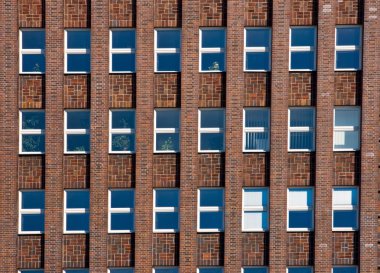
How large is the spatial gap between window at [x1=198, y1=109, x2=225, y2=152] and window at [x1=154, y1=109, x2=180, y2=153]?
0.80 metres

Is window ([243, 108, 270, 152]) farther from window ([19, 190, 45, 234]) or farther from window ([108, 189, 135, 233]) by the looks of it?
window ([19, 190, 45, 234])

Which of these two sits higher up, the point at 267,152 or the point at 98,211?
the point at 267,152

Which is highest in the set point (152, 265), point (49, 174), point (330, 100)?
point (330, 100)

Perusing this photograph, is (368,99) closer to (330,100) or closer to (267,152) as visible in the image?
(330,100)

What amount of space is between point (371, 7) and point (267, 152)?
19.4ft

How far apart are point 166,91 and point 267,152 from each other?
3924 millimetres

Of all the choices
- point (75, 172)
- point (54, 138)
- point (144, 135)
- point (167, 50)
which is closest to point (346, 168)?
point (144, 135)

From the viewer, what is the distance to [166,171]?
23.3 meters

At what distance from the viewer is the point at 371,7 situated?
76.5ft

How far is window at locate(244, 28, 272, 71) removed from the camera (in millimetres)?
23547

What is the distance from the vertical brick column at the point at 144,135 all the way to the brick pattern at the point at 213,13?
1.69 meters

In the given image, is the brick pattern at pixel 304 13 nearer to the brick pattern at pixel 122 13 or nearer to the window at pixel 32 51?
the brick pattern at pixel 122 13

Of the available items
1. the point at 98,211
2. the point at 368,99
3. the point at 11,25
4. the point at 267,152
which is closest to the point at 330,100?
the point at 368,99

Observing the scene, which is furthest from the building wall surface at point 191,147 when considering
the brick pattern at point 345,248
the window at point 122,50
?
the window at point 122,50
